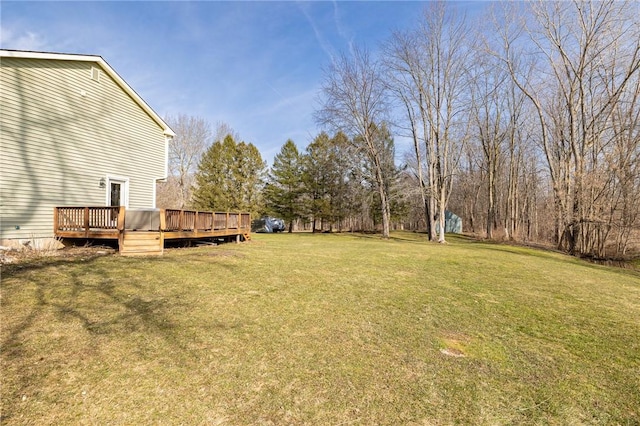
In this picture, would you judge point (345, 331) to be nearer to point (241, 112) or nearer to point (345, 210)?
point (241, 112)

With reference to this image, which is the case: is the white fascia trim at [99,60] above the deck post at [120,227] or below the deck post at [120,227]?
above

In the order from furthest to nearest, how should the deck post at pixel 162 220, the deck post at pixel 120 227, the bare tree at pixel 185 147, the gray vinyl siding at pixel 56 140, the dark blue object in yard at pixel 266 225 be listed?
the bare tree at pixel 185 147 < the dark blue object in yard at pixel 266 225 < the deck post at pixel 162 220 < the gray vinyl siding at pixel 56 140 < the deck post at pixel 120 227

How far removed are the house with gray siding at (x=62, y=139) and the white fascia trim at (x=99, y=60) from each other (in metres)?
0.02

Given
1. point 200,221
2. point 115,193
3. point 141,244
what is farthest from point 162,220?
point 115,193

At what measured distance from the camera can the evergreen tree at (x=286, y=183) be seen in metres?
30.1

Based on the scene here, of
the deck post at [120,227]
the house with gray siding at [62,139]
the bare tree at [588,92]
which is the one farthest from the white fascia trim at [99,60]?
the bare tree at [588,92]

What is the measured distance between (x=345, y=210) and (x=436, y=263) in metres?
21.1

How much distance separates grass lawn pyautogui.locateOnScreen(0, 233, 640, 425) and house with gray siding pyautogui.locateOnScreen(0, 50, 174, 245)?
3.45 metres

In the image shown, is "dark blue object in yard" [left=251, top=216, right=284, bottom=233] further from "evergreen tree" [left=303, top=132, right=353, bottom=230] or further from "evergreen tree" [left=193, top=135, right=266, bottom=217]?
"evergreen tree" [left=303, top=132, right=353, bottom=230]

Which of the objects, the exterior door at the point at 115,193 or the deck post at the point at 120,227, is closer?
the deck post at the point at 120,227

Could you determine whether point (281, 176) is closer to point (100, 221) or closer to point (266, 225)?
point (266, 225)

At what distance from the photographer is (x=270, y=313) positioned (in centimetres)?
454

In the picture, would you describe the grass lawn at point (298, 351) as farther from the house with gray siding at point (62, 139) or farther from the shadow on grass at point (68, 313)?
the house with gray siding at point (62, 139)

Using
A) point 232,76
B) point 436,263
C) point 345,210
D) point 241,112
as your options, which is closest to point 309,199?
point 345,210
